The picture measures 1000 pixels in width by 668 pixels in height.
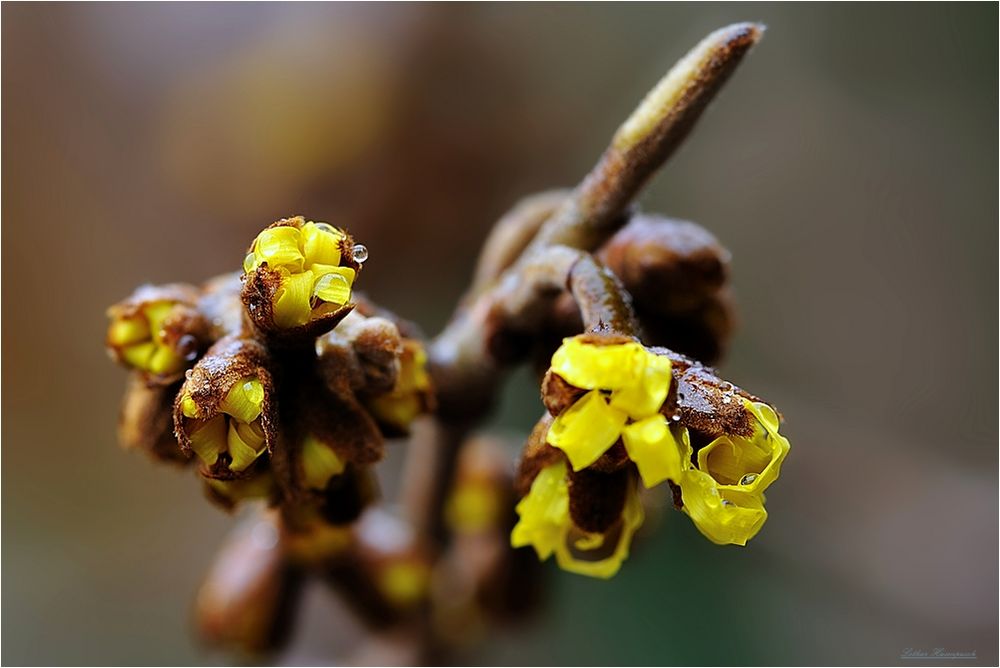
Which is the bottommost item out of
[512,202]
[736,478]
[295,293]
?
[512,202]

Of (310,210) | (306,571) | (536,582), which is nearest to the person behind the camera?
(306,571)

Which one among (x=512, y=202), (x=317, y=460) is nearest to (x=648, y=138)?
(x=317, y=460)

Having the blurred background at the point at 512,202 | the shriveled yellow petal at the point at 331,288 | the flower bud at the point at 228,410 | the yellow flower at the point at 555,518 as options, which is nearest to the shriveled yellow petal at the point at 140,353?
the flower bud at the point at 228,410

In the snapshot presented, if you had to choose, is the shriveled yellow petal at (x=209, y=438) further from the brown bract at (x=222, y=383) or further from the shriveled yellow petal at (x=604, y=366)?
the shriveled yellow petal at (x=604, y=366)

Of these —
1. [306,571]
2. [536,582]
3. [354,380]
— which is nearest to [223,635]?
[306,571]

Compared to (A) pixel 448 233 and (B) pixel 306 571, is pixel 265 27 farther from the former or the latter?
(B) pixel 306 571

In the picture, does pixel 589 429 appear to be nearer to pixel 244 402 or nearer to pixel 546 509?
pixel 546 509
